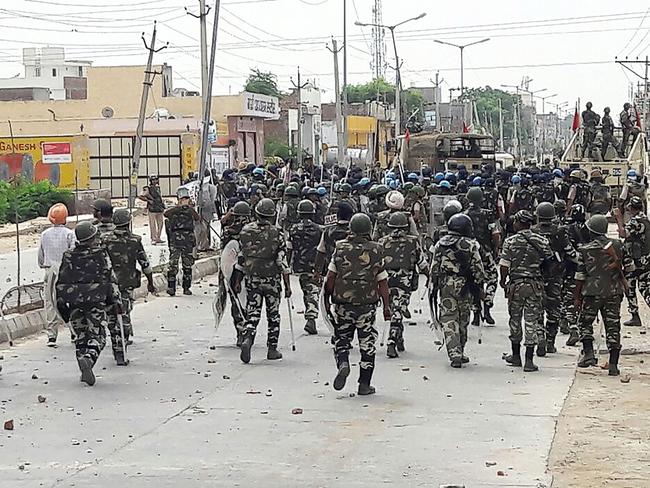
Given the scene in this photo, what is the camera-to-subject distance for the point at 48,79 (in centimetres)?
12306

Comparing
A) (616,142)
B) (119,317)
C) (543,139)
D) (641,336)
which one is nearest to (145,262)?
(119,317)

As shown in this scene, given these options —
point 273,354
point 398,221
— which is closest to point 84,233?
point 273,354

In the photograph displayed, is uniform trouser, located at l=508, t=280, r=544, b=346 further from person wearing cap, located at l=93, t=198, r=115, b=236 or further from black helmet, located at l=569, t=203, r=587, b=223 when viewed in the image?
person wearing cap, located at l=93, t=198, r=115, b=236

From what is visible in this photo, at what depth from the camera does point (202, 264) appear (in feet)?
75.5

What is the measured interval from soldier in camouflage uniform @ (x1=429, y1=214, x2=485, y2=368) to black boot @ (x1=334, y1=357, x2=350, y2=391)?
6.05 ft

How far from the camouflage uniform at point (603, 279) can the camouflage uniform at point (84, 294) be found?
16.4 ft

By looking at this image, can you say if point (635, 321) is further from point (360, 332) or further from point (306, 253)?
point (360, 332)

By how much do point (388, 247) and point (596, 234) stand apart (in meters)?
2.49

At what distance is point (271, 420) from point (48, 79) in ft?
388

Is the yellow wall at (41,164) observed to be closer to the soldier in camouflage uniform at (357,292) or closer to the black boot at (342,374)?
the soldier in camouflage uniform at (357,292)

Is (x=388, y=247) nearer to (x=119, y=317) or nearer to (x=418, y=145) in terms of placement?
(x=119, y=317)

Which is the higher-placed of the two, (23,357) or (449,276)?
(449,276)

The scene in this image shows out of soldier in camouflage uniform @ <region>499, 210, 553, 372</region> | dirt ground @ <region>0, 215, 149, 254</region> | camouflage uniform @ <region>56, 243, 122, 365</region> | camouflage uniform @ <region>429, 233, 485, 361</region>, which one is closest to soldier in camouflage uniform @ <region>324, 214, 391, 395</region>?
camouflage uniform @ <region>429, 233, 485, 361</region>

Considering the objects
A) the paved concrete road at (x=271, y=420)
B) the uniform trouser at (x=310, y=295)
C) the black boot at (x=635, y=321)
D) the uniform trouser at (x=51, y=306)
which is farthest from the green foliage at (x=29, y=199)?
the black boot at (x=635, y=321)
